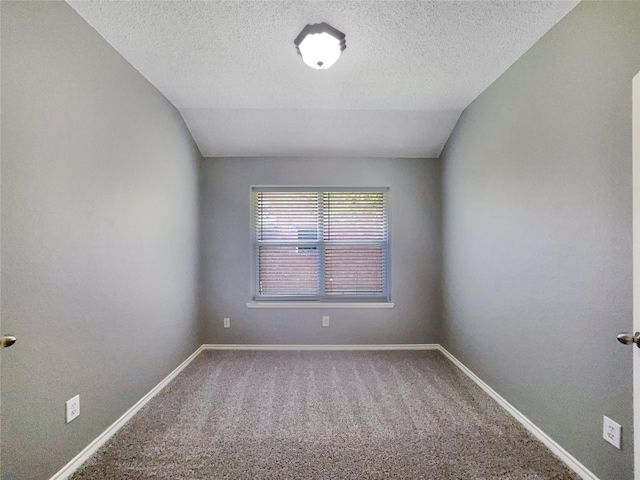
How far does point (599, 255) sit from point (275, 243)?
112 inches

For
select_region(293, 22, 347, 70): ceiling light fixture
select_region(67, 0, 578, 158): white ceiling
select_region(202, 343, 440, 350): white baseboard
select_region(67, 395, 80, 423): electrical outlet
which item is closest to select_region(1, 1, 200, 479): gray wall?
select_region(67, 395, 80, 423): electrical outlet

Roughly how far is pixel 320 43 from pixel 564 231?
1833 millimetres

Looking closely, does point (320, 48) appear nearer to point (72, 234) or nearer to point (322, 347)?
point (72, 234)

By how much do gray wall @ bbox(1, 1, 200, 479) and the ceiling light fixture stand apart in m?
1.28

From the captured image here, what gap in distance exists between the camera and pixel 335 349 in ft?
11.0

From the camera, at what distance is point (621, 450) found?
1333 mm

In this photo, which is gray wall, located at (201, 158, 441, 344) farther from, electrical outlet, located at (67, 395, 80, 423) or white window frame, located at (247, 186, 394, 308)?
electrical outlet, located at (67, 395, 80, 423)

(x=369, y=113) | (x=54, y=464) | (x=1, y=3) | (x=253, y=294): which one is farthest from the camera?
(x=253, y=294)

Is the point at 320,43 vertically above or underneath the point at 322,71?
underneath

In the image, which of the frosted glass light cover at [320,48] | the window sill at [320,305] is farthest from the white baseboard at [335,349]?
the frosted glass light cover at [320,48]

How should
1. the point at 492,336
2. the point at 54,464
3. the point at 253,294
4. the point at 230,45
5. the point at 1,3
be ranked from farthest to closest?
1. the point at 253,294
2. the point at 492,336
3. the point at 230,45
4. the point at 54,464
5. the point at 1,3

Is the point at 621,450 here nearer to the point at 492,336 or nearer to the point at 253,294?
the point at 492,336

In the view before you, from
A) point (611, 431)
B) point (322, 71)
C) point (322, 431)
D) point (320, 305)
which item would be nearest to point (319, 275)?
point (320, 305)

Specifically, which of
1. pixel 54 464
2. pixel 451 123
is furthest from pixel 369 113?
pixel 54 464
